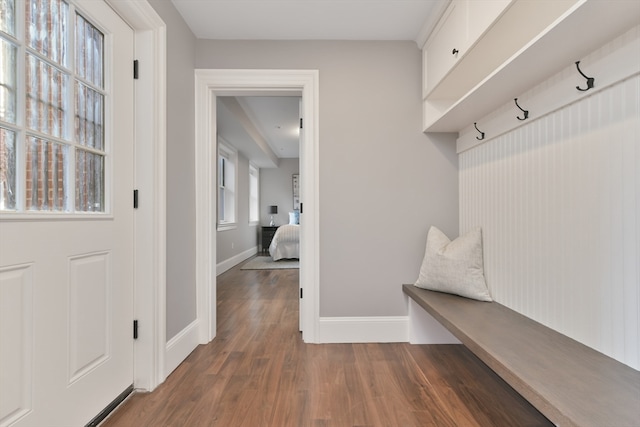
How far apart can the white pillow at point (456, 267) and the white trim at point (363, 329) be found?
0.38 metres

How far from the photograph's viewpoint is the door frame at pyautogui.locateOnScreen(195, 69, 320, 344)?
89.0 inches

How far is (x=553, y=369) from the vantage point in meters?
1.05

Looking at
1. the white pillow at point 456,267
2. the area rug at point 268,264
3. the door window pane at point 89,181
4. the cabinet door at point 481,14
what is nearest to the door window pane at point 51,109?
the door window pane at point 89,181

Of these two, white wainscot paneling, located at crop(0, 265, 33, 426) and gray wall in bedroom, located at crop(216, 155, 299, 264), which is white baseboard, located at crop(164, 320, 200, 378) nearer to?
white wainscot paneling, located at crop(0, 265, 33, 426)

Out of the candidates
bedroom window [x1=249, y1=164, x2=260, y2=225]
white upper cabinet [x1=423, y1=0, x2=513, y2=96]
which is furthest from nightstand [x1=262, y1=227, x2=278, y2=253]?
white upper cabinet [x1=423, y1=0, x2=513, y2=96]

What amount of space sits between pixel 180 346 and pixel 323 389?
3.15 feet

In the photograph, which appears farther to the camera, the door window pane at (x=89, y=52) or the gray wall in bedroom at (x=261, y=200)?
the gray wall in bedroom at (x=261, y=200)

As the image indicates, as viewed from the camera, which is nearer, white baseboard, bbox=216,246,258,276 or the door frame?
the door frame

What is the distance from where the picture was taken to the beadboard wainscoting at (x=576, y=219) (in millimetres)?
1067

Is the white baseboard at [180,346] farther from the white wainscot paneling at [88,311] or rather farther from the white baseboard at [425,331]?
the white baseboard at [425,331]

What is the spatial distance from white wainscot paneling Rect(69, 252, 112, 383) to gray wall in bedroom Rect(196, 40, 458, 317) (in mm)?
1330

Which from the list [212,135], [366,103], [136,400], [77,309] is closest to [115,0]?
[212,135]

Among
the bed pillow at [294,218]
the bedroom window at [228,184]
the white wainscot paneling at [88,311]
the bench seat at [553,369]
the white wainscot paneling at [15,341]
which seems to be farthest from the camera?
the bed pillow at [294,218]

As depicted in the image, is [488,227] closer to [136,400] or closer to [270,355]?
[270,355]
